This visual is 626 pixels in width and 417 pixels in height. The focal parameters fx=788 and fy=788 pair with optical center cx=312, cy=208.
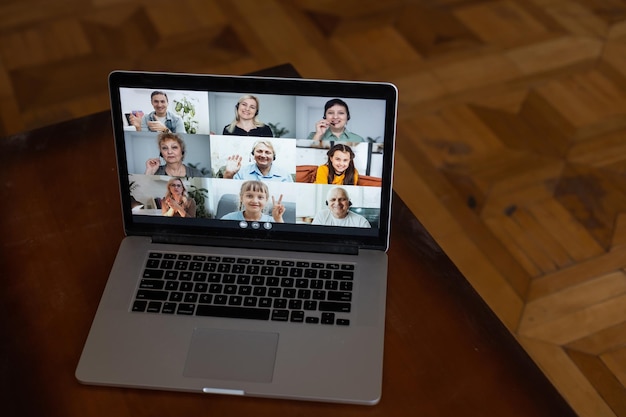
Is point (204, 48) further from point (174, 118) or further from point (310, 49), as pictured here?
point (174, 118)

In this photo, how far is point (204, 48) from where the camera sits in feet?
6.57

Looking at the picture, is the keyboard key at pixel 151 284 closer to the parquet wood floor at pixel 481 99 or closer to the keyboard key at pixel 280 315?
the keyboard key at pixel 280 315

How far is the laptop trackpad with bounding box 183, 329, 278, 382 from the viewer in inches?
31.6

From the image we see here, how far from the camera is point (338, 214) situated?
2.95 feet

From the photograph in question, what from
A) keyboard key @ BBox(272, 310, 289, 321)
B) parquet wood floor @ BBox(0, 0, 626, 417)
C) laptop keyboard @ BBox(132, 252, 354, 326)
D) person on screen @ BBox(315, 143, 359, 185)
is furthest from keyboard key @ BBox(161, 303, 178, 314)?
parquet wood floor @ BBox(0, 0, 626, 417)

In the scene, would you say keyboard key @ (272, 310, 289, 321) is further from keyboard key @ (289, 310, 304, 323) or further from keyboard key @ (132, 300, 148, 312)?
keyboard key @ (132, 300, 148, 312)

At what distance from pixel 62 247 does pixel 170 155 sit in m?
0.18

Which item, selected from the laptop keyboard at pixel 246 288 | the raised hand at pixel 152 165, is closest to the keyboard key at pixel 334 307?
the laptop keyboard at pixel 246 288

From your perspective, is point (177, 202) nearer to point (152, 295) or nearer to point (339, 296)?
point (152, 295)

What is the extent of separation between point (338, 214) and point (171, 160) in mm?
199

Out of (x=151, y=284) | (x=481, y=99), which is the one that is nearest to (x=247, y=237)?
(x=151, y=284)

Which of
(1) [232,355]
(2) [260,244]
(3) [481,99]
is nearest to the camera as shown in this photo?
(1) [232,355]

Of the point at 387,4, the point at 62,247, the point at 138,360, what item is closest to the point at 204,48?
the point at 387,4

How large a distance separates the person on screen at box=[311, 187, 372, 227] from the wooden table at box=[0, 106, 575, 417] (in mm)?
68
